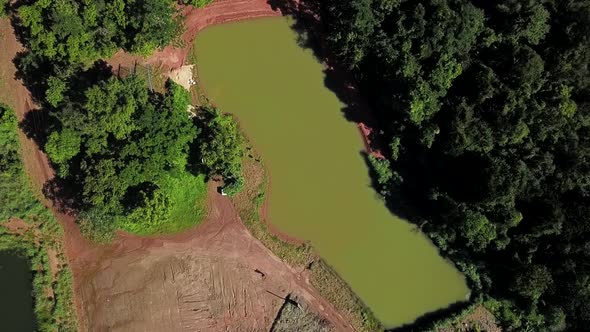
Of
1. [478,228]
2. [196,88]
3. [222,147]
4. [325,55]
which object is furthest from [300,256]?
[325,55]

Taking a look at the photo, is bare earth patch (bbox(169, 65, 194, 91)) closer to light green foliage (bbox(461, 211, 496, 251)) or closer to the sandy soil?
the sandy soil

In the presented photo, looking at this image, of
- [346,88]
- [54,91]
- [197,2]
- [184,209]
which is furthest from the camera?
[346,88]

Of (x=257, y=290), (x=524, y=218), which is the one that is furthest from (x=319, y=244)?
(x=524, y=218)

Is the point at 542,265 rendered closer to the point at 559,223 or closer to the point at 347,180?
the point at 559,223

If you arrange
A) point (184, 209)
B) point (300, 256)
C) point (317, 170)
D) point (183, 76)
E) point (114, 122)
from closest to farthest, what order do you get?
point (114, 122) < point (184, 209) < point (300, 256) < point (183, 76) < point (317, 170)

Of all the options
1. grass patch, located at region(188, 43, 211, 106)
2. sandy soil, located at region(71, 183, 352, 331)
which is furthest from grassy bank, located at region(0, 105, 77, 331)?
grass patch, located at region(188, 43, 211, 106)

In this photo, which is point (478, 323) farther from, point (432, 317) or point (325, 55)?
point (325, 55)

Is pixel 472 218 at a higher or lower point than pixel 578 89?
lower
